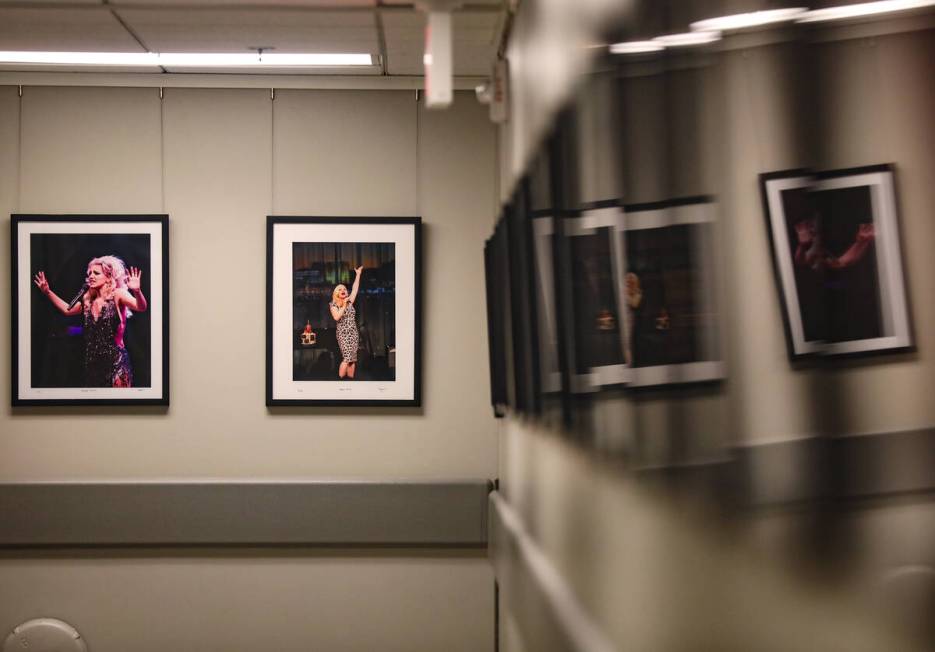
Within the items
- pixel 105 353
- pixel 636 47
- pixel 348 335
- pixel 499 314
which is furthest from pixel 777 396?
pixel 105 353

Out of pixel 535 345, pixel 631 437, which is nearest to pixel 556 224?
pixel 535 345

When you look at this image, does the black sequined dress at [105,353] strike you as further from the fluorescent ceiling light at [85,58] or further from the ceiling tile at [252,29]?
the ceiling tile at [252,29]

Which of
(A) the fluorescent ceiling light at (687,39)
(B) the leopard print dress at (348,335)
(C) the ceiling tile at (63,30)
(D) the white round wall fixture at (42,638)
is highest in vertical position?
(C) the ceiling tile at (63,30)

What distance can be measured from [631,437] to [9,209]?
161 inches

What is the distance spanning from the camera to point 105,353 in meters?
4.59

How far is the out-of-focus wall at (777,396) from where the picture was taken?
34.9 inches

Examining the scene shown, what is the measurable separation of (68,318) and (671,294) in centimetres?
395

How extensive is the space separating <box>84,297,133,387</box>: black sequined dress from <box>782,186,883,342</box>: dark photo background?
4159 mm

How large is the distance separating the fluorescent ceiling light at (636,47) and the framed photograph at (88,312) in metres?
3.44

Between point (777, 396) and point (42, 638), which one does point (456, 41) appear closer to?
point (777, 396)

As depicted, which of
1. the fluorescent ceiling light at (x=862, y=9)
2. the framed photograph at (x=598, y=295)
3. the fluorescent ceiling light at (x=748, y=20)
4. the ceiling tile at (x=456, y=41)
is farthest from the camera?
the ceiling tile at (x=456, y=41)

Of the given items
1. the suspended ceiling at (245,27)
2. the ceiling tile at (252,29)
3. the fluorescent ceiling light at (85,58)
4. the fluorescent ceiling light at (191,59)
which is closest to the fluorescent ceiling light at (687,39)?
the suspended ceiling at (245,27)

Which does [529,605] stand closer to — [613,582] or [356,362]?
[613,582]

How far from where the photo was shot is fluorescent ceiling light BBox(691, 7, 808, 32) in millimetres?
1019
